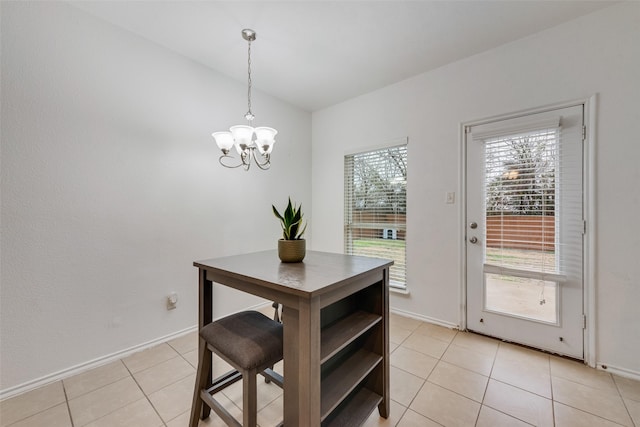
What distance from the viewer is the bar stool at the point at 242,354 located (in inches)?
41.9

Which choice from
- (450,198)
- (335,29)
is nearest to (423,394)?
(450,198)

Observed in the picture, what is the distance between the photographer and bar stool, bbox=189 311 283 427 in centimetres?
106

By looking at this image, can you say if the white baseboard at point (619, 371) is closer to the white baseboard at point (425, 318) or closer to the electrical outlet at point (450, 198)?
the white baseboard at point (425, 318)

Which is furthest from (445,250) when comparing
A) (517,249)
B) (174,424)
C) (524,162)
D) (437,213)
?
(174,424)

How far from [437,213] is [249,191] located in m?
2.06

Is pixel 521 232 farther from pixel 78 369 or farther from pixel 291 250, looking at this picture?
pixel 78 369

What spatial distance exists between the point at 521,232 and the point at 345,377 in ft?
6.31

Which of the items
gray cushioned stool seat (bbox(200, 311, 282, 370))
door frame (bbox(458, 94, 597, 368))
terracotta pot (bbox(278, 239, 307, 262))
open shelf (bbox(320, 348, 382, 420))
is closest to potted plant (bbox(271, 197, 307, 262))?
terracotta pot (bbox(278, 239, 307, 262))

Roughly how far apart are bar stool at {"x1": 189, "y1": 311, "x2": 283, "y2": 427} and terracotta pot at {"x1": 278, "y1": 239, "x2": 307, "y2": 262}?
358 millimetres

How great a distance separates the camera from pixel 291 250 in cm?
145

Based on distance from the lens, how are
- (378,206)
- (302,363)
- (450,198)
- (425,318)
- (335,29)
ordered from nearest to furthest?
(302,363) → (335,29) → (450,198) → (425,318) → (378,206)

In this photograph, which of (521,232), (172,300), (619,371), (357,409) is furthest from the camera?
(172,300)

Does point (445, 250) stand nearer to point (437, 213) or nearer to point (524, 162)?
point (437, 213)

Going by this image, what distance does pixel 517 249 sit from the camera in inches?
84.4
